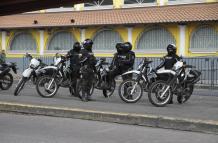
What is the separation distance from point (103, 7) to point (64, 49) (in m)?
4.14

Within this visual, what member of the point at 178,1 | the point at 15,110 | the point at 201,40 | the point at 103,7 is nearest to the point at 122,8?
the point at 103,7

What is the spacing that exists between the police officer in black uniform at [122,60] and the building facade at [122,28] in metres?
15.4

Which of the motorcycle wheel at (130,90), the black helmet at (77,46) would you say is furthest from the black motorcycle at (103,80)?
the motorcycle wheel at (130,90)

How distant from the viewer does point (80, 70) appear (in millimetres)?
14383

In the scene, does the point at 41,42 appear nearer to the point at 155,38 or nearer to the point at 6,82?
the point at 155,38

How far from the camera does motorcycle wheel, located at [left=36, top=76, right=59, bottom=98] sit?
15062 mm

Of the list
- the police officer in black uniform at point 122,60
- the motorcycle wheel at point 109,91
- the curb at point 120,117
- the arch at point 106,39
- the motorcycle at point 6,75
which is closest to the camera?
the curb at point 120,117

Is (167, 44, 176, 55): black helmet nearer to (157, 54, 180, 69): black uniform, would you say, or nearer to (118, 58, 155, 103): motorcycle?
(157, 54, 180, 69): black uniform

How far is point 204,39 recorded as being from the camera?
30641 mm

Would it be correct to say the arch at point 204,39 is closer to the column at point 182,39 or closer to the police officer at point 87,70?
the column at point 182,39

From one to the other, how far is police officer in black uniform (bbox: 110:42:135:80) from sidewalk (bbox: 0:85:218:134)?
0.87 metres

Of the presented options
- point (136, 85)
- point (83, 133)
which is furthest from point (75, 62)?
point (83, 133)

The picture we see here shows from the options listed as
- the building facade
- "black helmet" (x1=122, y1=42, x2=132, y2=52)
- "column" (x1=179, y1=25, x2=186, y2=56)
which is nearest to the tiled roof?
the building facade

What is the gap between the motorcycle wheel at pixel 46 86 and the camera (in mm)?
15062
